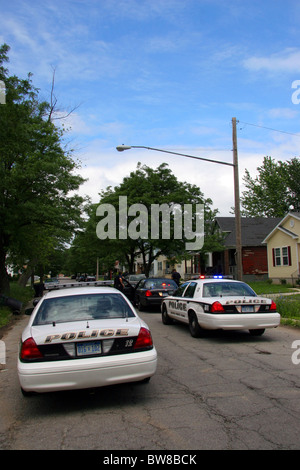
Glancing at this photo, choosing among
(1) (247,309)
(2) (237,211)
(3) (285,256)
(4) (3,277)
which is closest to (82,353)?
(1) (247,309)

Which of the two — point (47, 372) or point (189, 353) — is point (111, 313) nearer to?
point (47, 372)

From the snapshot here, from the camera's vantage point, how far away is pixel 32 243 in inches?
924

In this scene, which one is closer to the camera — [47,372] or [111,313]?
[47,372]

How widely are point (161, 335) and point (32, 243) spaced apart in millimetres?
15244

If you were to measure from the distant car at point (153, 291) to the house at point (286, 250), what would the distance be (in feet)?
50.2

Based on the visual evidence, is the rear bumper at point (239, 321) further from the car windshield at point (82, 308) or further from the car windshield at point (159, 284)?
the car windshield at point (159, 284)

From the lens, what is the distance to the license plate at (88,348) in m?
4.80

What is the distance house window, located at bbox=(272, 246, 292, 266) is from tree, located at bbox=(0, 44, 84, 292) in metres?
16.7

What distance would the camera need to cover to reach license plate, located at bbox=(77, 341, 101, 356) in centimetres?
480

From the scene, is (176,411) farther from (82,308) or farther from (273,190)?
(273,190)

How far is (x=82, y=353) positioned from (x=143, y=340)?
80cm
